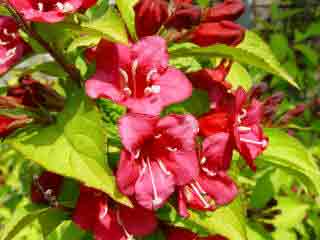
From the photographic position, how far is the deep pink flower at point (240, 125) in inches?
40.2

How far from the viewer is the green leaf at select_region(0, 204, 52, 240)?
99 centimetres

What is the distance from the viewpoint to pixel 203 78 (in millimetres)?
1079

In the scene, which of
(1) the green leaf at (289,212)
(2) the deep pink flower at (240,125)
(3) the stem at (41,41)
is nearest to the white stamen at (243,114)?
(2) the deep pink flower at (240,125)

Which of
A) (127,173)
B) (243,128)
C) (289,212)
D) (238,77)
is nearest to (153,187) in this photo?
(127,173)

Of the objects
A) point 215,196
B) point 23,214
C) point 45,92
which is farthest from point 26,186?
point 215,196

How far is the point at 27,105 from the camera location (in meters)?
1.05

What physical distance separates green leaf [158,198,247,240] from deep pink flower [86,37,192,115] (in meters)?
0.25

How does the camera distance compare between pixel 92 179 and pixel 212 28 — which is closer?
pixel 92 179

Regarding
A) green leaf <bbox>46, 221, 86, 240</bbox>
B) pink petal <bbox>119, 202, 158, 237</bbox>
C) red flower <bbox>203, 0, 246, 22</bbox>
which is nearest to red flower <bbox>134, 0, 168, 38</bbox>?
red flower <bbox>203, 0, 246, 22</bbox>

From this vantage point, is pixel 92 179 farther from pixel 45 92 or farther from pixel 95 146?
pixel 45 92

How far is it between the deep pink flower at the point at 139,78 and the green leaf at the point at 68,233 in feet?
1.52

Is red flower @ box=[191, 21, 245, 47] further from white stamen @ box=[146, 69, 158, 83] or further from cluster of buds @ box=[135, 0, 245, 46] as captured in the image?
white stamen @ box=[146, 69, 158, 83]

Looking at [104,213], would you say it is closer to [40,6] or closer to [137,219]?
[137,219]

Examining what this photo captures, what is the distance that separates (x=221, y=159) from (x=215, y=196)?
7 centimetres
